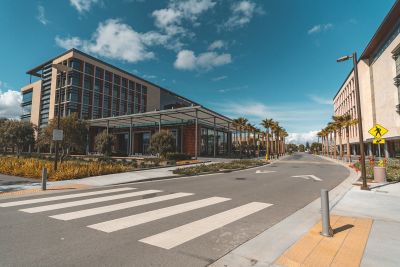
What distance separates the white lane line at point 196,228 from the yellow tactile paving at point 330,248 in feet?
5.80

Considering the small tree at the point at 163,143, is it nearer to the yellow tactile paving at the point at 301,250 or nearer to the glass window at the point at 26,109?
the yellow tactile paving at the point at 301,250

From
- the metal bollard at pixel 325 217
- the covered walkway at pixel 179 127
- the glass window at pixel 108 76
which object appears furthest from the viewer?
the glass window at pixel 108 76

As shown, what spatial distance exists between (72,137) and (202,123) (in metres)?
28.8

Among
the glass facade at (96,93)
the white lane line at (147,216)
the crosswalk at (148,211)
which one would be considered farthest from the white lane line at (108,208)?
the glass facade at (96,93)

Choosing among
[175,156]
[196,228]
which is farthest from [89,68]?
[196,228]

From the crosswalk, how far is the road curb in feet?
3.23

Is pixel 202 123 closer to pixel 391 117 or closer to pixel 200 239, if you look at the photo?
pixel 391 117

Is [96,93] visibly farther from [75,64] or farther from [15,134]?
[15,134]

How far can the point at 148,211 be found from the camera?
257 inches

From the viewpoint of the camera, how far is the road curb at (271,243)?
12.2 feet

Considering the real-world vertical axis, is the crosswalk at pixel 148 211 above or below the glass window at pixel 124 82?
below

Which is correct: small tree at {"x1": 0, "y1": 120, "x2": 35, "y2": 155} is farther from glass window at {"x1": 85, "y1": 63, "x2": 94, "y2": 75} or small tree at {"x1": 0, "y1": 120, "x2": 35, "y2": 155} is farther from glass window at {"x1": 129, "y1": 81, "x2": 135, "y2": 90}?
glass window at {"x1": 129, "y1": 81, "x2": 135, "y2": 90}

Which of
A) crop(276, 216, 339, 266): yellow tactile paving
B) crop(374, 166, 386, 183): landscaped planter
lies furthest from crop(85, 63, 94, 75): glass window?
crop(276, 216, 339, 266): yellow tactile paving

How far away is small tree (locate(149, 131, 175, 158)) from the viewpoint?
2970 cm
